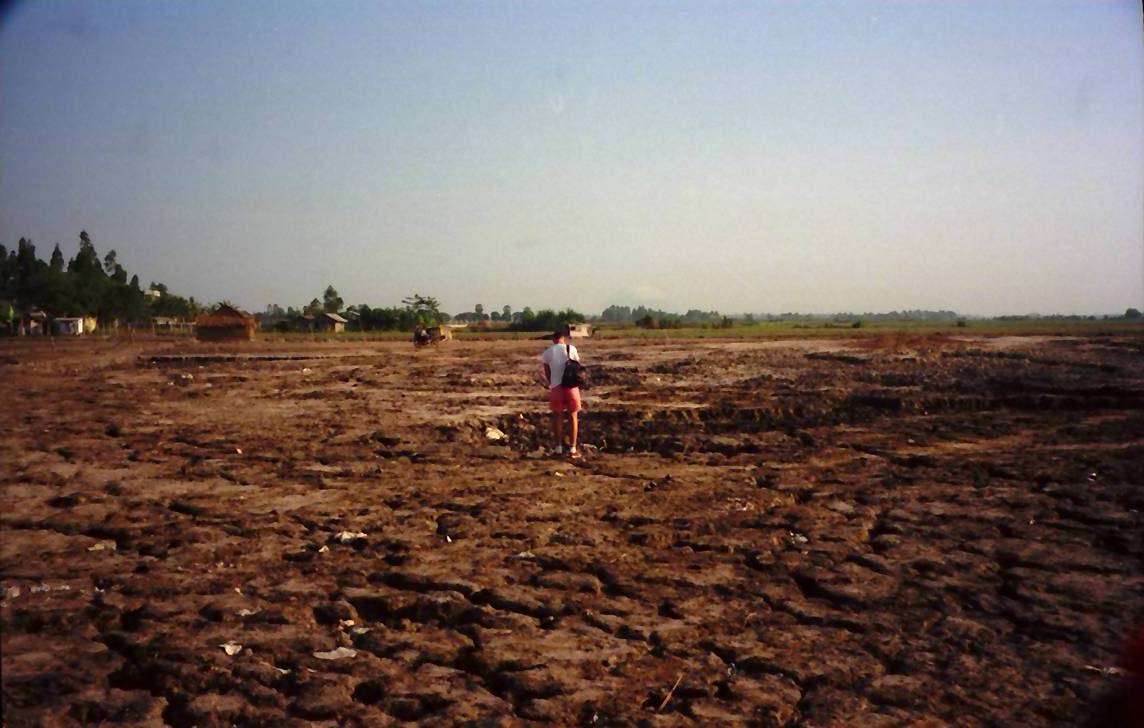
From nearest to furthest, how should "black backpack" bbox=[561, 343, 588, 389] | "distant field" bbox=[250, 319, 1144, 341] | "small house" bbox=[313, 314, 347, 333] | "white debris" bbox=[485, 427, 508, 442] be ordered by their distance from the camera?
"black backpack" bbox=[561, 343, 588, 389], "white debris" bbox=[485, 427, 508, 442], "distant field" bbox=[250, 319, 1144, 341], "small house" bbox=[313, 314, 347, 333]

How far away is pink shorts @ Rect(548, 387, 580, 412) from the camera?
9289mm

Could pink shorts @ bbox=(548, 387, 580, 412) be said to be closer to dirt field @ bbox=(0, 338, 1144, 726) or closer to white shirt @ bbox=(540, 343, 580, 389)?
white shirt @ bbox=(540, 343, 580, 389)

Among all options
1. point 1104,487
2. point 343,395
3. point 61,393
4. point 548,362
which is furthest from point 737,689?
point 61,393

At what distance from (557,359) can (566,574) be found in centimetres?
465

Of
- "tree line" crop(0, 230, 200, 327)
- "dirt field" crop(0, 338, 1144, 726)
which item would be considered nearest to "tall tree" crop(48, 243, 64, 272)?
"tree line" crop(0, 230, 200, 327)

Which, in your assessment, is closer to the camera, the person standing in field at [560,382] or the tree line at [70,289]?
the person standing in field at [560,382]

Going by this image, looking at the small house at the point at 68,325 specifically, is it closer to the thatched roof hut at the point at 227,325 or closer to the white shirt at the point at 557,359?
the thatched roof hut at the point at 227,325

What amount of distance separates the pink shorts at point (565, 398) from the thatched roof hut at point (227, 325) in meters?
45.2

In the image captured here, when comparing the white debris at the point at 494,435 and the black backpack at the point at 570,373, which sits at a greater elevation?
the black backpack at the point at 570,373

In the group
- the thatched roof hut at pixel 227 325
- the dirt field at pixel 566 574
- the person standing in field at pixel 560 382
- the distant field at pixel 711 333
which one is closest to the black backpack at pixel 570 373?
the person standing in field at pixel 560 382

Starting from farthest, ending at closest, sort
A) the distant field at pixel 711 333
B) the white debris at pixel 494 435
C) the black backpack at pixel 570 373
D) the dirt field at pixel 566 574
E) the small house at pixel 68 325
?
1. the small house at pixel 68 325
2. the distant field at pixel 711 333
3. the white debris at pixel 494 435
4. the black backpack at pixel 570 373
5. the dirt field at pixel 566 574

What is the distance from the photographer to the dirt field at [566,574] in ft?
10.9

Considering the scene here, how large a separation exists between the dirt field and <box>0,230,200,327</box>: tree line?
200 feet

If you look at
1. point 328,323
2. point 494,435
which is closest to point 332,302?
point 328,323
